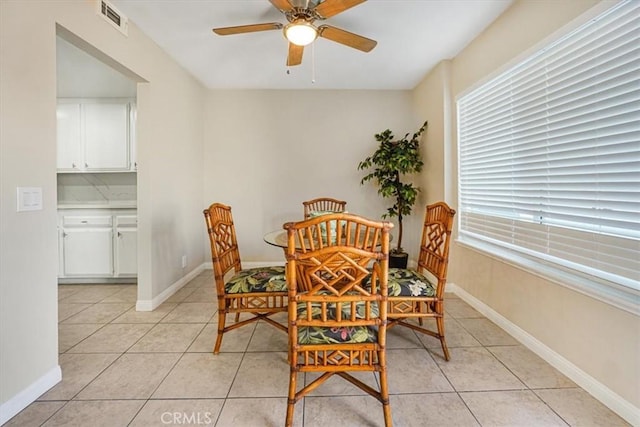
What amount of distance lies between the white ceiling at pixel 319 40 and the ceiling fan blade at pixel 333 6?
46 cm

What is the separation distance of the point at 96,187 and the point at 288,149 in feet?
8.57

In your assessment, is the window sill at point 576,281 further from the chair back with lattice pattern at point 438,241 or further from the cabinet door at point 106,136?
the cabinet door at point 106,136

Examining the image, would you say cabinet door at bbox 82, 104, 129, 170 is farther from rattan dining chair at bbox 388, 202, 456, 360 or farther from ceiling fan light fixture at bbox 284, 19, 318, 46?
rattan dining chair at bbox 388, 202, 456, 360

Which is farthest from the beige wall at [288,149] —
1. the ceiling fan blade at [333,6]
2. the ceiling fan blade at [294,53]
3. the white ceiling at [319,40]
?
the ceiling fan blade at [333,6]

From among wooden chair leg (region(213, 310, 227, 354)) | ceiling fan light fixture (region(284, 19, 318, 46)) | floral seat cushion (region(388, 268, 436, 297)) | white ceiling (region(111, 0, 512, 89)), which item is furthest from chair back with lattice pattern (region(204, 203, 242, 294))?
white ceiling (region(111, 0, 512, 89))

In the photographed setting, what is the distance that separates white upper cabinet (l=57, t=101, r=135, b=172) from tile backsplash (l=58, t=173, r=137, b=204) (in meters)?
0.28

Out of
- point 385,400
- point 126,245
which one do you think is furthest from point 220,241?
point 126,245

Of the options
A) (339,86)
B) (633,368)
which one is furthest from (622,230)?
(339,86)

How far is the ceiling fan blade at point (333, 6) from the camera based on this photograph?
5.81ft

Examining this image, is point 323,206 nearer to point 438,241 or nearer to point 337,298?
point 438,241

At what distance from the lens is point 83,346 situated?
2.13 metres

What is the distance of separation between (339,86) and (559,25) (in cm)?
254

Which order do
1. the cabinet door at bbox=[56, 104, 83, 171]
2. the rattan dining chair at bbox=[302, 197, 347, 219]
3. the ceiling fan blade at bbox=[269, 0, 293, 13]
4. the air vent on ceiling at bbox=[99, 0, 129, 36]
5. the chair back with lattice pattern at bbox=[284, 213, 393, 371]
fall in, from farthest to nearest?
the cabinet door at bbox=[56, 104, 83, 171] < the rattan dining chair at bbox=[302, 197, 347, 219] < the air vent on ceiling at bbox=[99, 0, 129, 36] < the ceiling fan blade at bbox=[269, 0, 293, 13] < the chair back with lattice pattern at bbox=[284, 213, 393, 371]

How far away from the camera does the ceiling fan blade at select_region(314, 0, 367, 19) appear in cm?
177
